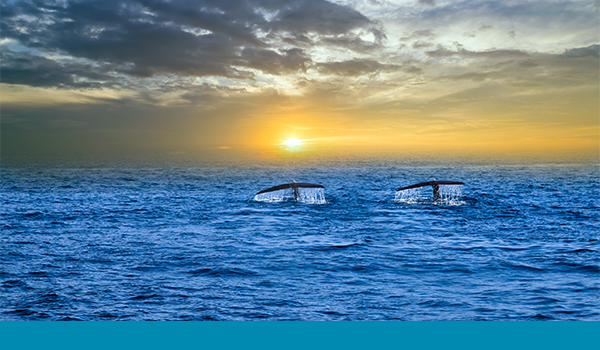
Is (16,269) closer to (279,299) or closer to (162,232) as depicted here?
(162,232)

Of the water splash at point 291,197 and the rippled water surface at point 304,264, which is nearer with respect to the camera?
the rippled water surface at point 304,264

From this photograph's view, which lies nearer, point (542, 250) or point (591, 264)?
point (591, 264)

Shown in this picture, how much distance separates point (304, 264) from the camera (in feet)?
64.1

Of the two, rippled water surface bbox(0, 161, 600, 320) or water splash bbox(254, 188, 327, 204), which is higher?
water splash bbox(254, 188, 327, 204)

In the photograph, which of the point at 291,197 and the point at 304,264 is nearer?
the point at 304,264

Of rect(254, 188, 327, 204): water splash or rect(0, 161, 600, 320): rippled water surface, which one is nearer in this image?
rect(0, 161, 600, 320): rippled water surface

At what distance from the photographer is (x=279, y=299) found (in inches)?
576

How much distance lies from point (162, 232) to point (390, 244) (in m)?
13.7

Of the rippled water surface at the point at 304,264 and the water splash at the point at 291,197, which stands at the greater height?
the water splash at the point at 291,197

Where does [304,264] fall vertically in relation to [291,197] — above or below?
below

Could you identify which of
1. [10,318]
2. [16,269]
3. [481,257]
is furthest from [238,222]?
[10,318]

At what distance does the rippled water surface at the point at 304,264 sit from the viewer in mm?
13812

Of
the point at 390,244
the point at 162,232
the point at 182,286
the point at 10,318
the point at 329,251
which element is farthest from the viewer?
the point at 162,232

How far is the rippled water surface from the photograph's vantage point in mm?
13812
